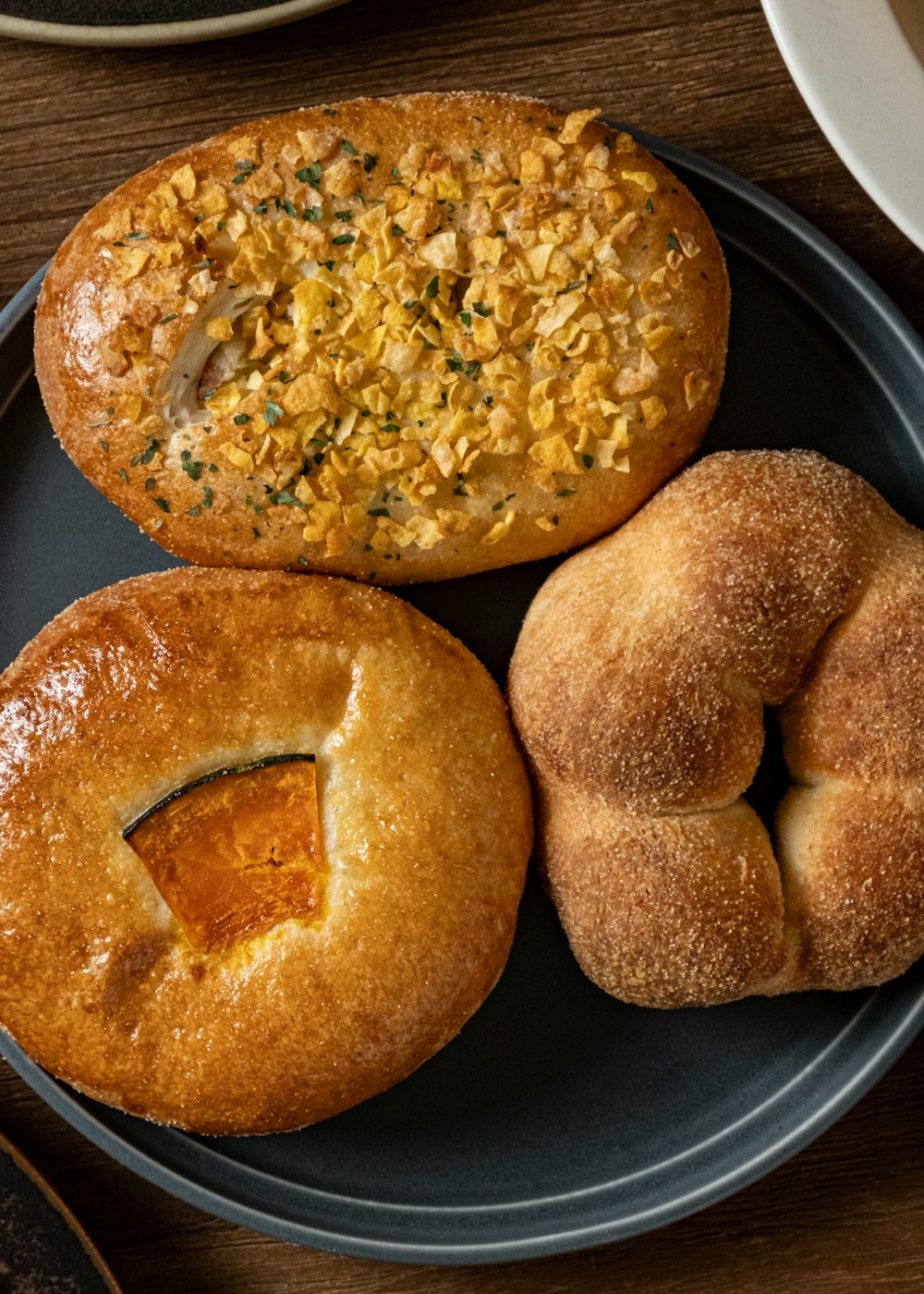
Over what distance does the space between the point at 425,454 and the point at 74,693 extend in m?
0.50

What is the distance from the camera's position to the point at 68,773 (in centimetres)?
143

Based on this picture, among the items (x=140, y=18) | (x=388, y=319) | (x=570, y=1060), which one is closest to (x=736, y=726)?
(x=570, y=1060)

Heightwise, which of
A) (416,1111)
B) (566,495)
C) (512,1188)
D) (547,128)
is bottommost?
(512,1188)

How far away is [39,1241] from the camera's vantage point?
5.41ft

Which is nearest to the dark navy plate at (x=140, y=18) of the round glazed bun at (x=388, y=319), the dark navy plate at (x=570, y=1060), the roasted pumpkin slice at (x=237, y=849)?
the round glazed bun at (x=388, y=319)

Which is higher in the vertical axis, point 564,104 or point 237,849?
point 564,104

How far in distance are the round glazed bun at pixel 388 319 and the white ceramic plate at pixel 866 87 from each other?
43cm

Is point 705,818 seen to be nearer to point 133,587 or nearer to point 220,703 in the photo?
point 220,703

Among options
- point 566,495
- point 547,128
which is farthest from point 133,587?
point 547,128

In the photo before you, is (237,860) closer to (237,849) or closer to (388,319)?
(237,849)

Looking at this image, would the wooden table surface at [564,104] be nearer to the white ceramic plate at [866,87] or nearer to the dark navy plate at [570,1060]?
the dark navy plate at [570,1060]

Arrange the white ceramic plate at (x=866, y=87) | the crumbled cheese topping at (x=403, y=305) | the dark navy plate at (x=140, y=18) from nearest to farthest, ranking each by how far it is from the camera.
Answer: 1. the white ceramic plate at (x=866, y=87)
2. the crumbled cheese topping at (x=403, y=305)
3. the dark navy plate at (x=140, y=18)

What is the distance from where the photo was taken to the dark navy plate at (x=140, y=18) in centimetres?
154

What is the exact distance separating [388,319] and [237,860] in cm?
66
